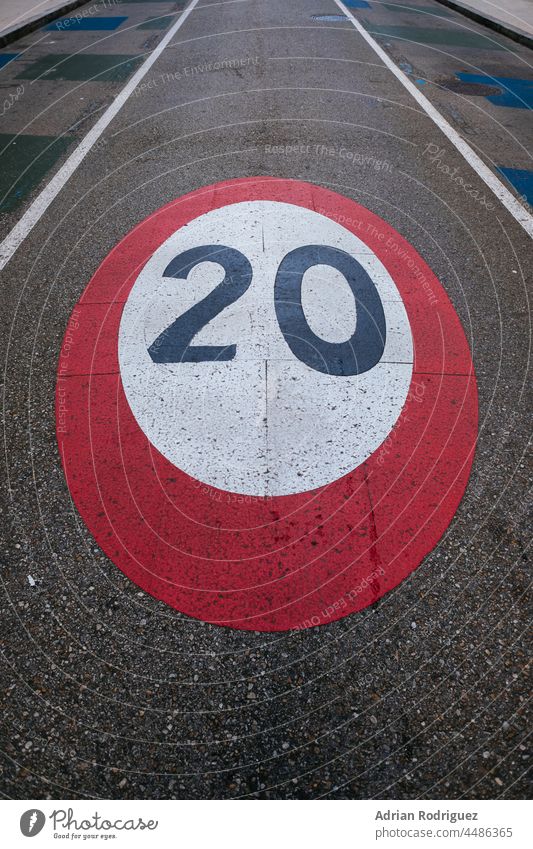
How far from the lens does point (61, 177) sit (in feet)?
20.7

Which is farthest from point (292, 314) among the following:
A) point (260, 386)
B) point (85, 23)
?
point (85, 23)

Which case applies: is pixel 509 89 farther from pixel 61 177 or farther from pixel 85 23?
pixel 85 23

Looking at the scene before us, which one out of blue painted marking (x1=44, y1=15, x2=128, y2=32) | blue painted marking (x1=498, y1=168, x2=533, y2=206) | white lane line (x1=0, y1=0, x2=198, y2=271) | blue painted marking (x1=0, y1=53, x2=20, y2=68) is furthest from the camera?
blue painted marking (x1=44, y1=15, x2=128, y2=32)

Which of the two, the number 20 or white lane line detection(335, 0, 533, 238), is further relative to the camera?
white lane line detection(335, 0, 533, 238)

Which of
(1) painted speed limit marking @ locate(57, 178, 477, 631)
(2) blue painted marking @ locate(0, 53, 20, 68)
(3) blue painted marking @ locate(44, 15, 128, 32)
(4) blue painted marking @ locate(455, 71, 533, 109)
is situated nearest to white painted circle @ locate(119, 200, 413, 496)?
(1) painted speed limit marking @ locate(57, 178, 477, 631)

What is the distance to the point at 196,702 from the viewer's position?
2.36 meters

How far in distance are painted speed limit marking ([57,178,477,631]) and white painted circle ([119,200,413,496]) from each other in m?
0.01

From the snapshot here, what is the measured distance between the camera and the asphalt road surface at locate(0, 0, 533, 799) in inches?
88.3

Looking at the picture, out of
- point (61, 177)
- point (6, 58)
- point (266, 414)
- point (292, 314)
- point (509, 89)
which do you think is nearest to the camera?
point (266, 414)

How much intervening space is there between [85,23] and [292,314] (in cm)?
1296

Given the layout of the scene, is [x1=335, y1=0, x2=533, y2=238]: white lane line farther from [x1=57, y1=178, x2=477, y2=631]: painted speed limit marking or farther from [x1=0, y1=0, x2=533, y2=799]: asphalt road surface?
[x1=57, y1=178, x2=477, y2=631]: painted speed limit marking

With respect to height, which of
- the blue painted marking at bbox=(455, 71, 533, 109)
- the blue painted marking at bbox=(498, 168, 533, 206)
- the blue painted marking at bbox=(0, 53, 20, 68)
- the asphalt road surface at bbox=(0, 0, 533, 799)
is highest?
the blue painted marking at bbox=(0, 53, 20, 68)
